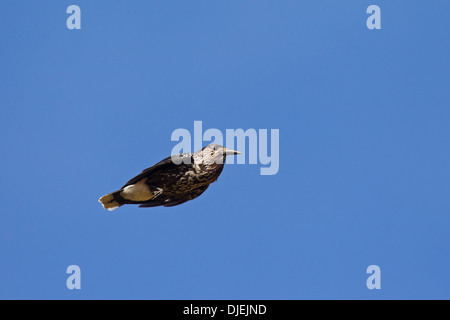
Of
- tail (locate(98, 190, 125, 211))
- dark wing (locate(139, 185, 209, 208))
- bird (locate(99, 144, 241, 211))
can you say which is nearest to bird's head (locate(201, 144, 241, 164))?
bird (locate(99, 144, 241, 211))

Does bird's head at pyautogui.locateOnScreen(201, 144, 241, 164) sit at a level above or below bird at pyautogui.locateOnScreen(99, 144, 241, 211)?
above

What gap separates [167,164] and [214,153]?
88 cm

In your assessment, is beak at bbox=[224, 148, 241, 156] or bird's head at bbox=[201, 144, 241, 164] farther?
beak at bbox=[224, 148, 241, 156]

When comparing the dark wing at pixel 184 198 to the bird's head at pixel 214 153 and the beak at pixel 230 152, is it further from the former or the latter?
the beak at pixel 230 152

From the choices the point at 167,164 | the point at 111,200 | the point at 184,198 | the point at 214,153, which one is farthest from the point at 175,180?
the point at 111,200

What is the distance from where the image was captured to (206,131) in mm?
8852

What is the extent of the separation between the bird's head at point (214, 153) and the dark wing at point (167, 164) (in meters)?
0.28

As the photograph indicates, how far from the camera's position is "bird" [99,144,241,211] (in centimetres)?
845

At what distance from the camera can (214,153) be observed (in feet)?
28.4

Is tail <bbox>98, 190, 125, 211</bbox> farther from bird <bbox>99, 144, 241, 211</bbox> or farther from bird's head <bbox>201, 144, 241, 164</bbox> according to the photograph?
bird's head <bbox>201, 144, 241, 164</bbox>

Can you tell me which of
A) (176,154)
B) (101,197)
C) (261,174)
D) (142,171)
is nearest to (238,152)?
(261,174)

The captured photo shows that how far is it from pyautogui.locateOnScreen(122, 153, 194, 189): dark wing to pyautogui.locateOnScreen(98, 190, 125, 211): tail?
1.36ft

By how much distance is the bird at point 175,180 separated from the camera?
8.45 meters
